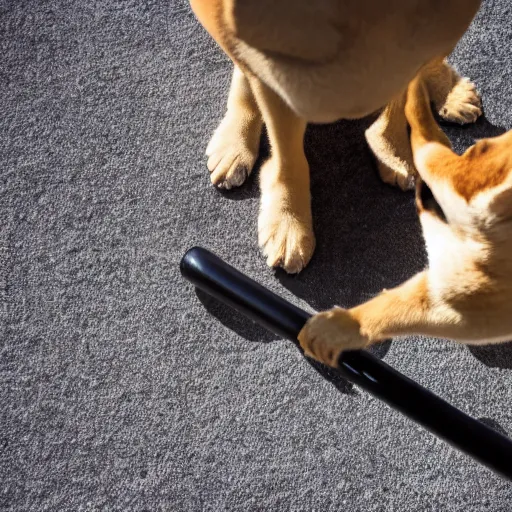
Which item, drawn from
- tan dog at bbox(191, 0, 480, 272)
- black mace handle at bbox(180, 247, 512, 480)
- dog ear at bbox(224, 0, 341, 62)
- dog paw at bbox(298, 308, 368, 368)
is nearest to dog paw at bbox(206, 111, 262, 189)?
tan dog at bbox(191, 0, 480, 272)

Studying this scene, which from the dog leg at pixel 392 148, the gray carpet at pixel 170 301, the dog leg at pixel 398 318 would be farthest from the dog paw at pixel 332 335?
the dog leg at pixel 392 148

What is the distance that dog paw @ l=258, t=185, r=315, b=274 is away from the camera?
49.6 inches

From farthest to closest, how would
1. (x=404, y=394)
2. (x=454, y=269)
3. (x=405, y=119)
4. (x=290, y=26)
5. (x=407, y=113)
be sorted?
1. (x=405, y=119)
2. (x=407, y=113)
3. (x=404, y=394)
4. (x=454, y=269)
5. (x=290, y=26)

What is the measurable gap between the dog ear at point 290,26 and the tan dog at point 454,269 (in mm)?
238

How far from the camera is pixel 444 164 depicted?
2.98ft

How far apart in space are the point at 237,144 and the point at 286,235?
8.9 inches

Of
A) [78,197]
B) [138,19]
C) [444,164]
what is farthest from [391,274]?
[138,19]

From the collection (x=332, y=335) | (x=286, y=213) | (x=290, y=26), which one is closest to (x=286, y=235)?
(x=286, y=213)

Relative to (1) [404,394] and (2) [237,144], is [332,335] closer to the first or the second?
(1) [404,394]

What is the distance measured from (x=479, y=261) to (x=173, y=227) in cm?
70

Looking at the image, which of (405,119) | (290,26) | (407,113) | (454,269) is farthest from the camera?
(405,119)

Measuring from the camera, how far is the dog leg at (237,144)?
4.36 feet

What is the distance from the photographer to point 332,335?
100 centimetres

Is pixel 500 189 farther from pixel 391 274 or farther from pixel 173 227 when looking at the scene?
pixel 173 227
